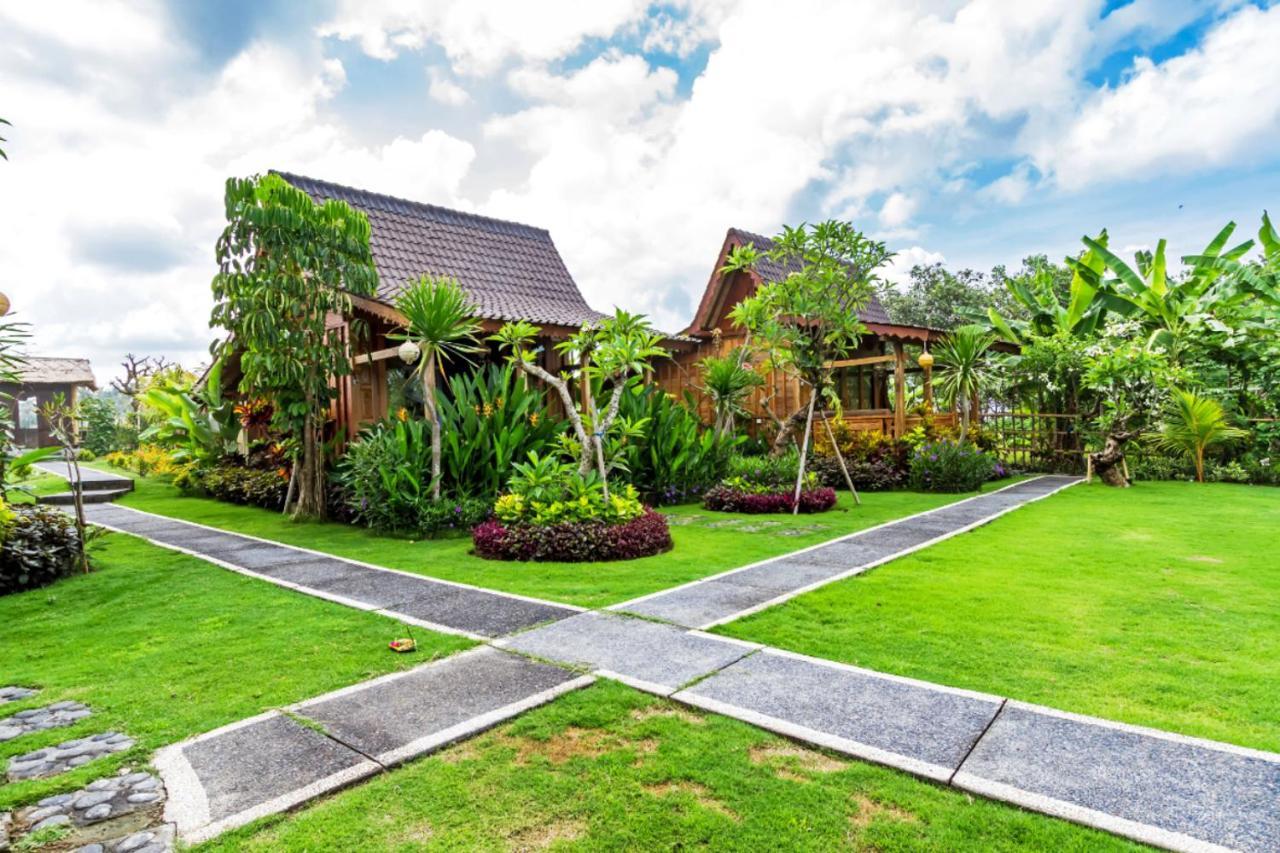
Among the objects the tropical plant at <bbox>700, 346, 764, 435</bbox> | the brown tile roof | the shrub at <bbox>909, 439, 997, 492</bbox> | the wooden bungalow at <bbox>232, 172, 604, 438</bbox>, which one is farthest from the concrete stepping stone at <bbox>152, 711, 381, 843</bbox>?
the brown tile roof

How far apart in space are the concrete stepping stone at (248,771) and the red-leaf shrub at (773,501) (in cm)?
776

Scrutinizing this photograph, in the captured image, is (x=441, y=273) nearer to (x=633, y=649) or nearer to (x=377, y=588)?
(x=377, y=588)

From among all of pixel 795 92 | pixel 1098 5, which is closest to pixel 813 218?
pixel 795 92

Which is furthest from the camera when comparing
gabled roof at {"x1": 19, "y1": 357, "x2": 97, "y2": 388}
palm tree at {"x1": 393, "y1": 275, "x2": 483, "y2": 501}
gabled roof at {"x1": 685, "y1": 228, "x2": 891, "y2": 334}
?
gabled roof at {"x1": 19, "y1": 357, "x2": 97, "y2": 388}

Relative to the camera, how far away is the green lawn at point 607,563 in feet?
18.7

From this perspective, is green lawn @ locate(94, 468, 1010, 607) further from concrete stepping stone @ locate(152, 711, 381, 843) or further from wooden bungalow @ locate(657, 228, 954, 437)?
wooden bungalow @ locate(657, 228, 954, 437)

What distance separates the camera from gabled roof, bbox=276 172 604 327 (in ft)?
38.6

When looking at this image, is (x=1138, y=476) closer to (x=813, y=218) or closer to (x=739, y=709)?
(x=813, y=218)

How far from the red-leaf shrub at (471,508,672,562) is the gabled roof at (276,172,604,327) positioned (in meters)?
4.45

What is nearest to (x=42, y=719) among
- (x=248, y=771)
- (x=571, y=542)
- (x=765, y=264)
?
(x=248, y=771)

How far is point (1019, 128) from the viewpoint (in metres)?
14.1

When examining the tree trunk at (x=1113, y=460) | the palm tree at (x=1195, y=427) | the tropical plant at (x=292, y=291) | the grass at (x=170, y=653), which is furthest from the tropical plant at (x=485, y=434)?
the palm tree at (x=1195, y=427)

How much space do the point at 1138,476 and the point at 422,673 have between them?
1498cm

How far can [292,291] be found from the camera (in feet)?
30.5
